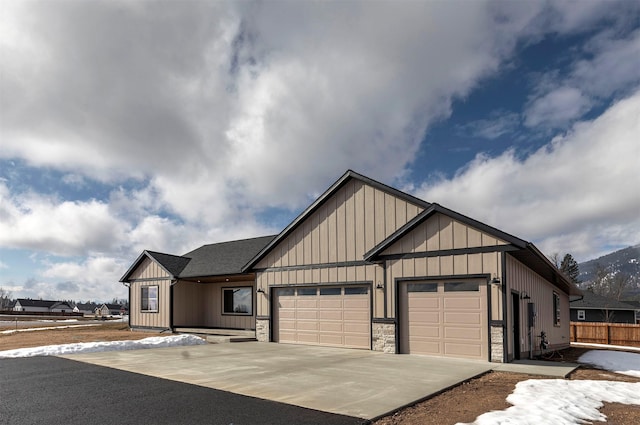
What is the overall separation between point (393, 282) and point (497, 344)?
3.56 meters

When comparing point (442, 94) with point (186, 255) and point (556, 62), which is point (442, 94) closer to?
point (556, 62)

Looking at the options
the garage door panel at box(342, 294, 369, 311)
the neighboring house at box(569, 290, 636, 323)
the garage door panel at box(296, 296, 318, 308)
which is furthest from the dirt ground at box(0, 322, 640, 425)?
the neighboring house at box(569, 290, 636, 323)

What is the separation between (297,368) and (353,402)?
12.5 ft

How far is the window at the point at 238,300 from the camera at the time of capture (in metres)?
21.7

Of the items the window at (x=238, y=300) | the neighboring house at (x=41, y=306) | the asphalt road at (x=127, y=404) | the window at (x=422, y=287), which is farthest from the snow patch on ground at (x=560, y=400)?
the neighboring house at (x=41, y=306)

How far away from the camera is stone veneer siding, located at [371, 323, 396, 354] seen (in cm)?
1423

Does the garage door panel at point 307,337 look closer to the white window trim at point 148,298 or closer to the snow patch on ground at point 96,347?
the snow patch on ground at point 96,347

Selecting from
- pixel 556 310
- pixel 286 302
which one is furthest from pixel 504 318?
pixel 556 310

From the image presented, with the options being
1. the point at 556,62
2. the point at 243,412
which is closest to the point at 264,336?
the point at 243,412

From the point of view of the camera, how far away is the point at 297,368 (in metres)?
11.0

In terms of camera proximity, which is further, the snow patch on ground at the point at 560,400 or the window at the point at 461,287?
the window at the point at 461,287

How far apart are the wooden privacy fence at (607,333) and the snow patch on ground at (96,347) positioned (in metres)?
21.4

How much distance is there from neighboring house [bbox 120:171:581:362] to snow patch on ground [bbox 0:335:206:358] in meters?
3.29

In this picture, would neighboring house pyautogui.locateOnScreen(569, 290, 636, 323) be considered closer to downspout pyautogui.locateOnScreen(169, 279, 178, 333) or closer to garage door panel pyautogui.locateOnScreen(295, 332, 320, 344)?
garage door panel pyautogui.locateOnScreen(295, 332, 320, 344)
